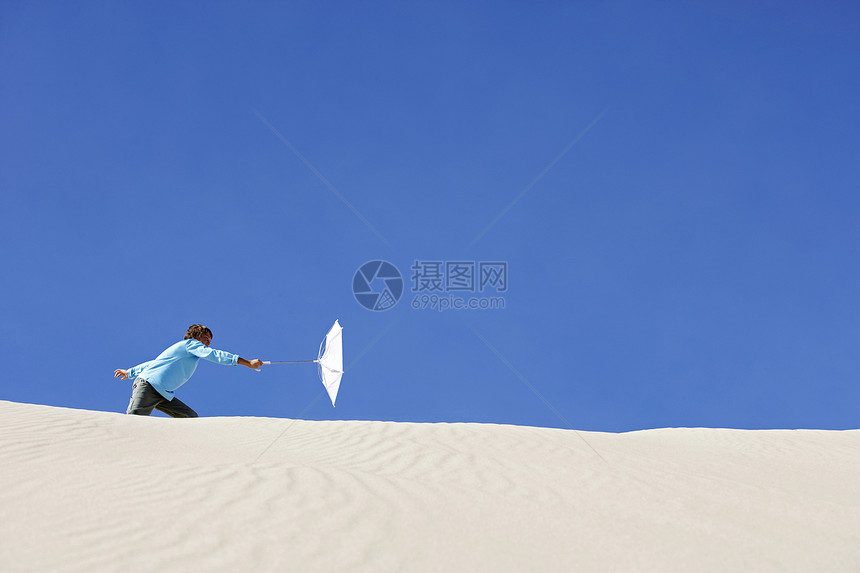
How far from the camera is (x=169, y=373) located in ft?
28.6

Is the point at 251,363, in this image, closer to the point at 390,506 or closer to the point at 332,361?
the point at 332,361

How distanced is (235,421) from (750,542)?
6488 mm

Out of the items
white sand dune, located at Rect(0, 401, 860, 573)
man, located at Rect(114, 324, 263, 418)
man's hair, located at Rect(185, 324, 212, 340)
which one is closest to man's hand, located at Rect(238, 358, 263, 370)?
man, located at Rect(114, 324, 263, 418)

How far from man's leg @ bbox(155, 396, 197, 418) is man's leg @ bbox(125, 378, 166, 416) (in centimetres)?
18

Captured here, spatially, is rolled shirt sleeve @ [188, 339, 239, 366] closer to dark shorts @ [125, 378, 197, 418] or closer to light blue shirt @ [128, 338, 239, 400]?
light blue shirt @ [128, 338, 239, 400]

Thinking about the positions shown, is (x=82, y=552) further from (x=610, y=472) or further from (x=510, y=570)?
(x=610, y=472)

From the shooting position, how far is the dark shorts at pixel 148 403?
8594 mm

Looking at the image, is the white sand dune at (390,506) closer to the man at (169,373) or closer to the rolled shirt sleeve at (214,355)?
the man at (169,373)

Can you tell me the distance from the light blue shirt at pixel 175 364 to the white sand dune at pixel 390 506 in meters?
2.16

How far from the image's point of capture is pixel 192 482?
13.2 feet

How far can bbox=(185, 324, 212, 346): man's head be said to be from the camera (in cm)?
917

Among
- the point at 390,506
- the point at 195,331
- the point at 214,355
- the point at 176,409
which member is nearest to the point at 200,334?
the point at 195,331

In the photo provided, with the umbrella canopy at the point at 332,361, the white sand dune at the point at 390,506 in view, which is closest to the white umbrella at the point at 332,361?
the umbrella canopy at the point at 332,361

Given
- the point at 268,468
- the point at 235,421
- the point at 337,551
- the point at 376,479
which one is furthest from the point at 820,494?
the point at 235,421
